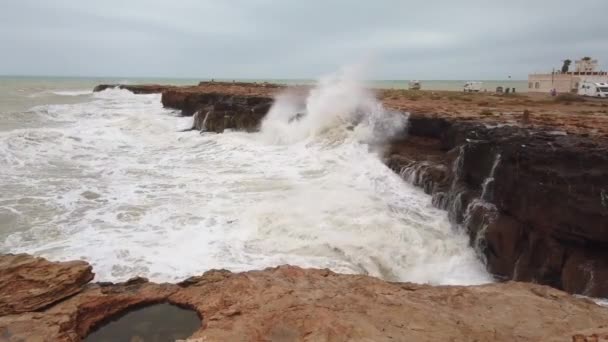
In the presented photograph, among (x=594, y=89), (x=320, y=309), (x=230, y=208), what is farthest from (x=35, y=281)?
(x=594, y=89)

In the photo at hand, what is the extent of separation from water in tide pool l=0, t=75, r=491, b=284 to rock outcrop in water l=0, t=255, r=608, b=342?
1315mm

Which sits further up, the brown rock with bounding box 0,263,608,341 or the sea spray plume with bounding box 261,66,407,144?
the sea spray plume with bounding box 261,66,407,144

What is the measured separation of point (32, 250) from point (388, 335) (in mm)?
6690

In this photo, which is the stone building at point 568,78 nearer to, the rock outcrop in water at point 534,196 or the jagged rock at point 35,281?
the rock outcrop in water at point 534,196

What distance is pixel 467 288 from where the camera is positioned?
556 centimetres

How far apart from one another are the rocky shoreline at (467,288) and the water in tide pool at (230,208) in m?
1.04

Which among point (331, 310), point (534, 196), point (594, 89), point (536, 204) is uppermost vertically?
point (594, 89)

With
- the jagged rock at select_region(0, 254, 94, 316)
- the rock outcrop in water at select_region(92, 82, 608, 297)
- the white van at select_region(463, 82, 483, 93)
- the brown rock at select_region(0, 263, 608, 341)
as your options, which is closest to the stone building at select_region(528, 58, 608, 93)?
the white van at select_region(463, 82, 483, 93)

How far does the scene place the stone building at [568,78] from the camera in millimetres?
33375

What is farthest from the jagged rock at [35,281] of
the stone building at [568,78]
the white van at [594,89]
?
the stone building at [568,78]

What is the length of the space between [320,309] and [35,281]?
3634 mm

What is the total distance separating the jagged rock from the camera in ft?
16.4

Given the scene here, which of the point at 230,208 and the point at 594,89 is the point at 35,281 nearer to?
the point at 230,208

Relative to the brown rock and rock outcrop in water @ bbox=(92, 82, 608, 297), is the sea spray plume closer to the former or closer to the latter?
rock outcrop in water @ bbox=(92, 82, 608, 297)
